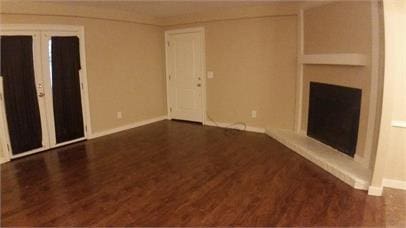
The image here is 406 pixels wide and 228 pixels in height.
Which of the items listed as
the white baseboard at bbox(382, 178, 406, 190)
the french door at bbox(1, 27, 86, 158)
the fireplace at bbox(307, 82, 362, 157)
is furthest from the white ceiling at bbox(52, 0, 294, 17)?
the white baseboard at bbox(382, 178, 406, 190)

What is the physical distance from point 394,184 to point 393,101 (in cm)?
105

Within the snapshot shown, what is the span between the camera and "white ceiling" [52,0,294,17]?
4.77 metres

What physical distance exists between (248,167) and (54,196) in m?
2.44

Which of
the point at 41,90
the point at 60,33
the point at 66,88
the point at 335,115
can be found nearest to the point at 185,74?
the point at 66,88

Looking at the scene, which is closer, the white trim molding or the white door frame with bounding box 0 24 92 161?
the white trim molding

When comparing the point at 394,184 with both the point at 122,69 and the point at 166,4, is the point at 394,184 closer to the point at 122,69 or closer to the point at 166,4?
the point at 166,4

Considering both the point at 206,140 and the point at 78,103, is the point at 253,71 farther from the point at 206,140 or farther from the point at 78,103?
the point at 78,103

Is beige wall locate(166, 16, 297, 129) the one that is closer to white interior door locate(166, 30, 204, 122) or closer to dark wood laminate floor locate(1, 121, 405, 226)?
white interior door locate(166, 30, 204, 122)

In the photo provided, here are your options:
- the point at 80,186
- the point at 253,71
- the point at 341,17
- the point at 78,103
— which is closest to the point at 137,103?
the point at 78,103

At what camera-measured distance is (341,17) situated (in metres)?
3.91

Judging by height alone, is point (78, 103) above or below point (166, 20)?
below

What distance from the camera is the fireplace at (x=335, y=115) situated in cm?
377

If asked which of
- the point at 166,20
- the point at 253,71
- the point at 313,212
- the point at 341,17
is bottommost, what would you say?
the point at 313,212

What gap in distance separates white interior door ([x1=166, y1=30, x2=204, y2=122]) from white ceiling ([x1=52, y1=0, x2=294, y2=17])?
30.6 inches
